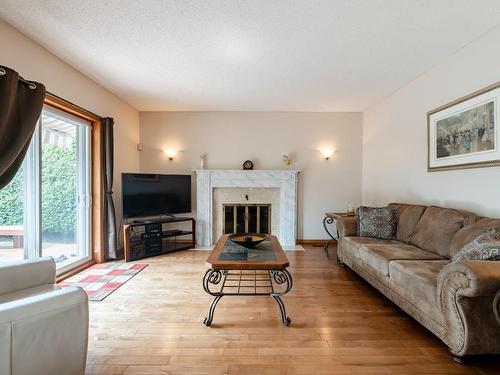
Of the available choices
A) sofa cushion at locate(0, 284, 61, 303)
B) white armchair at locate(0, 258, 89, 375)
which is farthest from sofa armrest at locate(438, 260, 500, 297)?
sofa cushion at locate(0, 284, 61, 303)

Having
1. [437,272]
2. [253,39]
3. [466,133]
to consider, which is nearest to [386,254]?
[437,272]

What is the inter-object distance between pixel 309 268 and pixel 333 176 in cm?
210

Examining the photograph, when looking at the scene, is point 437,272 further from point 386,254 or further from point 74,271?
point 74,271

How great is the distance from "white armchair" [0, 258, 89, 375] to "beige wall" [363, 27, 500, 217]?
3.42m

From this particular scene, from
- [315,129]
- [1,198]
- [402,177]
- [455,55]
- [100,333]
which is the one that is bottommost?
[100,333]

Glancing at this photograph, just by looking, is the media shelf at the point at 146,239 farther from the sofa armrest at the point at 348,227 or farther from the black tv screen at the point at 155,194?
the sofa armrest at the point at 348,227

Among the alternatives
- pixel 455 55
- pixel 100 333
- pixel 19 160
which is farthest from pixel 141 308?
pixel 455 55

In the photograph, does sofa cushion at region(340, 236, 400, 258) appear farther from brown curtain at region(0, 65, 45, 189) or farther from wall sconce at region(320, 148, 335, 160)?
brown curtain at region(0, 65, 45, 189)

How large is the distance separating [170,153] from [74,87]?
1.92 m

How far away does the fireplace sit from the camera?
4.79 m

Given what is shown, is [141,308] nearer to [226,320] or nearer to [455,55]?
[226,320]

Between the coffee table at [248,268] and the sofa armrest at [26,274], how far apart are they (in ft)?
3.89

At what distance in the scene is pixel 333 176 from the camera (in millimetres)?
4820

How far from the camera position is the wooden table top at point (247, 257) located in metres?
2.03
